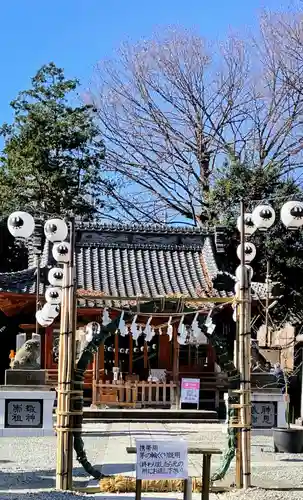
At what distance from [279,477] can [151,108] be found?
2425 cm

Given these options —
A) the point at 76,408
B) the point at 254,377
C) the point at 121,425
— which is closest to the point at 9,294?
the point at 121,425

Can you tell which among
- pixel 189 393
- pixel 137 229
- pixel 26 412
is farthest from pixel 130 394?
pixel 137 229

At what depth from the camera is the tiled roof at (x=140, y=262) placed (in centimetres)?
2214

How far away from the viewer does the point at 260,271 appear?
90.9ft

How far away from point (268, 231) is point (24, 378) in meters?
13.7

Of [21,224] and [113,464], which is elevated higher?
[21,224]

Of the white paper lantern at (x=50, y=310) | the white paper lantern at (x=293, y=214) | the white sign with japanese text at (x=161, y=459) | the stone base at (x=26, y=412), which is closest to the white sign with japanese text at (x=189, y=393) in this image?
the white paper lantern at (x=50, y=310)

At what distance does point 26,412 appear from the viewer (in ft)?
49.1

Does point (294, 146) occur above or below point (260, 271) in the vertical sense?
above

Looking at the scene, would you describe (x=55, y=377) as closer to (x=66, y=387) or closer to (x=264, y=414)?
(x=264, y=414)

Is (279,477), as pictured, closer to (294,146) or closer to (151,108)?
(294,146)

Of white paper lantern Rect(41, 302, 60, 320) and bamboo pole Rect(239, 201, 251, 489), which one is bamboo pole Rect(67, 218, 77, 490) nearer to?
bamboo pole Rect(239, 201, 251, 489)

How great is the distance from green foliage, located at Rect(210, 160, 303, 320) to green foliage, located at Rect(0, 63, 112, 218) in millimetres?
6207

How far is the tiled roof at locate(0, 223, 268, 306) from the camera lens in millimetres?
22141
